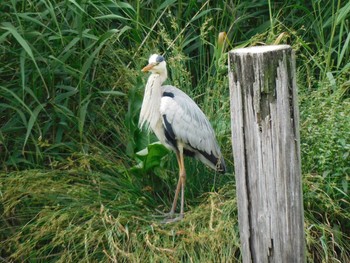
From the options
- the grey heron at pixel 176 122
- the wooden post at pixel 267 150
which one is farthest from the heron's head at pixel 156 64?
the wooden post at pixel 267 150

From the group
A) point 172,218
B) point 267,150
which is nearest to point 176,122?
point 172,218

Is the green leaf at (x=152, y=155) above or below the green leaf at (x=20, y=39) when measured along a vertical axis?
below

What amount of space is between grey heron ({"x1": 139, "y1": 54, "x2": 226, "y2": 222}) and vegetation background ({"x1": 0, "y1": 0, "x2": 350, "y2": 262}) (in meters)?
0.10

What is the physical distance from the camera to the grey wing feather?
4.69m

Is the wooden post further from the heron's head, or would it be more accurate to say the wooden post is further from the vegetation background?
the heron's head

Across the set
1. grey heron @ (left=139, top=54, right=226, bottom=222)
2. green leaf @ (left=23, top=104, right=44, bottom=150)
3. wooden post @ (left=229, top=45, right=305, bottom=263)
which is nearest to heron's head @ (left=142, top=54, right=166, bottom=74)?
grey heron @ (left=139, top=54, right=226, bottom=222)

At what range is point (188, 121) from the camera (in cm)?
477

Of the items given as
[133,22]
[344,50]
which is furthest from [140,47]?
[344,50]

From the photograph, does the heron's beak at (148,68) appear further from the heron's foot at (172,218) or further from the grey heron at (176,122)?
the heron's foot at (172,218)

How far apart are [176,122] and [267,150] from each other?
2000 millimetres

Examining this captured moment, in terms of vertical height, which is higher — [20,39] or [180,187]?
[20,39]

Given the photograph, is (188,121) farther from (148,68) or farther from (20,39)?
(20,39)

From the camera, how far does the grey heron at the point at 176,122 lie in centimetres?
468

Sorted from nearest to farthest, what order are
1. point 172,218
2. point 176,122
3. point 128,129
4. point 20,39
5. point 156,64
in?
1. point 20,39
2. point 172,218
3. point 156,64
4. point 176,122
5. point 128,129
